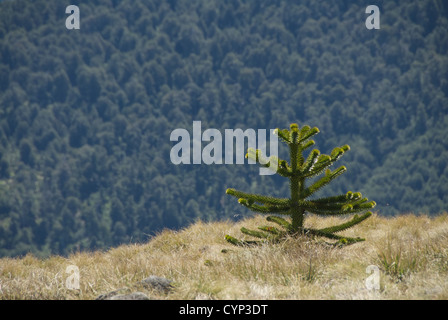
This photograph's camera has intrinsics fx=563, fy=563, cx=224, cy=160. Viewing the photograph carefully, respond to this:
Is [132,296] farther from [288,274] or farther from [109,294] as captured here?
[288,274]

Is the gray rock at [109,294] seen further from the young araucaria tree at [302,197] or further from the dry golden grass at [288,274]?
the young araucaria tree at [302,197]

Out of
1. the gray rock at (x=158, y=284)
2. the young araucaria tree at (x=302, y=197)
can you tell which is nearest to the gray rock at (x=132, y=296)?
the gray rock at (x=158, y=284)

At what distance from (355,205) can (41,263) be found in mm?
6860

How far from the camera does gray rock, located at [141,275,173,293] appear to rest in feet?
24.1

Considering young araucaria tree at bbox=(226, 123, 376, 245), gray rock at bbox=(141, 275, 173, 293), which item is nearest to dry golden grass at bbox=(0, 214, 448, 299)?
gray rock at bbox=(141, 275, 173, 293)

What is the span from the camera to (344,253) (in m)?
9.09

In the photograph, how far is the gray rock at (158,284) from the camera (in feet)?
24.1

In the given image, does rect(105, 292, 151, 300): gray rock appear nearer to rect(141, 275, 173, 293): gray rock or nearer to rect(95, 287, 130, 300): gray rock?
rect(95, 287, 130, 300): gray rock

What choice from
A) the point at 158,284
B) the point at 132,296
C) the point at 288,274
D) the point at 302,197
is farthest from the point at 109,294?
the point at 302,197

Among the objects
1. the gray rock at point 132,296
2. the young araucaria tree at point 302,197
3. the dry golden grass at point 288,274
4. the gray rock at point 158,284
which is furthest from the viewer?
the young araucaria tree at point 302,197

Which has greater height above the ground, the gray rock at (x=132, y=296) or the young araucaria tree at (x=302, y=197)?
the young araucaria tree at (x=302, y=197)
